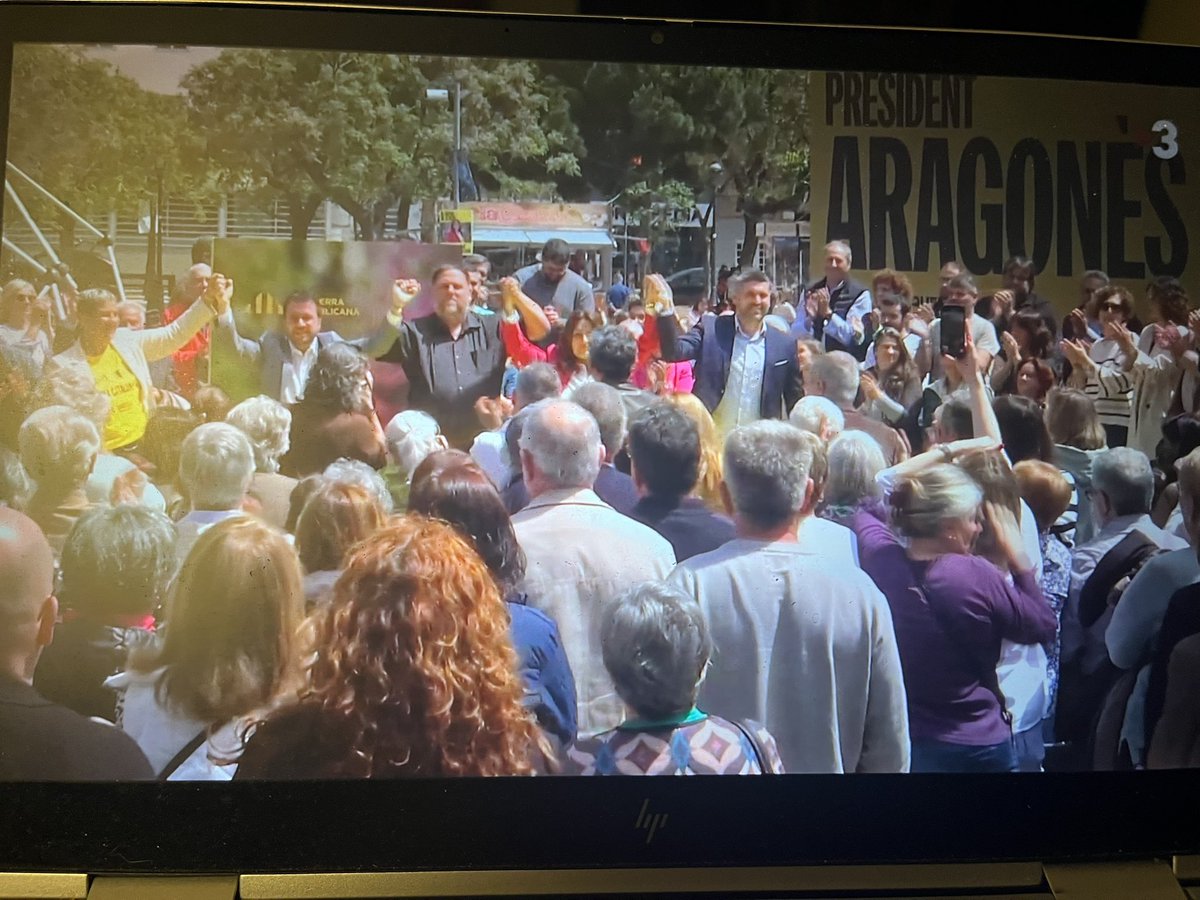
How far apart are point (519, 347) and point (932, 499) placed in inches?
20.1

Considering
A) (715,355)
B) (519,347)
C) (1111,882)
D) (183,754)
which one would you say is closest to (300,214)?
(519,347)

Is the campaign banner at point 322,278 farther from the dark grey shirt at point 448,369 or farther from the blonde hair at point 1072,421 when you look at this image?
the blonde hair at point 1072,421

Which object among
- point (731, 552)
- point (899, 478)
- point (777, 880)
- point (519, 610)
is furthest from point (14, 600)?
point (899, 478)

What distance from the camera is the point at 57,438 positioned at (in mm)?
1047

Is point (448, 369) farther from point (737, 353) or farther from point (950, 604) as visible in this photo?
point (950, 604)

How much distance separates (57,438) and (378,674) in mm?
435

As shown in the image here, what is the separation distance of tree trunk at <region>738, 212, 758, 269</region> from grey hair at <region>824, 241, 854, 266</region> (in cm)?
9

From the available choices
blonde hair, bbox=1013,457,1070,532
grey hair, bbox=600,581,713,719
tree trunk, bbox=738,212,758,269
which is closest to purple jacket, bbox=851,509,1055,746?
blonde hair, bbox=1013,457,1070,532

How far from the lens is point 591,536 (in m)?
1.07

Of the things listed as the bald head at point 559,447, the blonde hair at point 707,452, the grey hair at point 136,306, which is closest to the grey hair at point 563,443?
the bald head at point 559,447

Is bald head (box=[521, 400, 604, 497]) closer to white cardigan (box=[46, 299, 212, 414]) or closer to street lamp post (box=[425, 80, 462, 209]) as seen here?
street lamp post (box=[425, 80, 462, 209])

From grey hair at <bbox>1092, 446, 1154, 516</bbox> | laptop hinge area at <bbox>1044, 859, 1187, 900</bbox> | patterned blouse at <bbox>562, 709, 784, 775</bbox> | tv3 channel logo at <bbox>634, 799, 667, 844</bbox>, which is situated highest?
grey hair at <bbox>1092, 446, 1154, 516</bbox>

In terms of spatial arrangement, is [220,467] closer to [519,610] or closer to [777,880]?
[519,610]

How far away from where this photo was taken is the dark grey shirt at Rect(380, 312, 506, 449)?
1071mm
